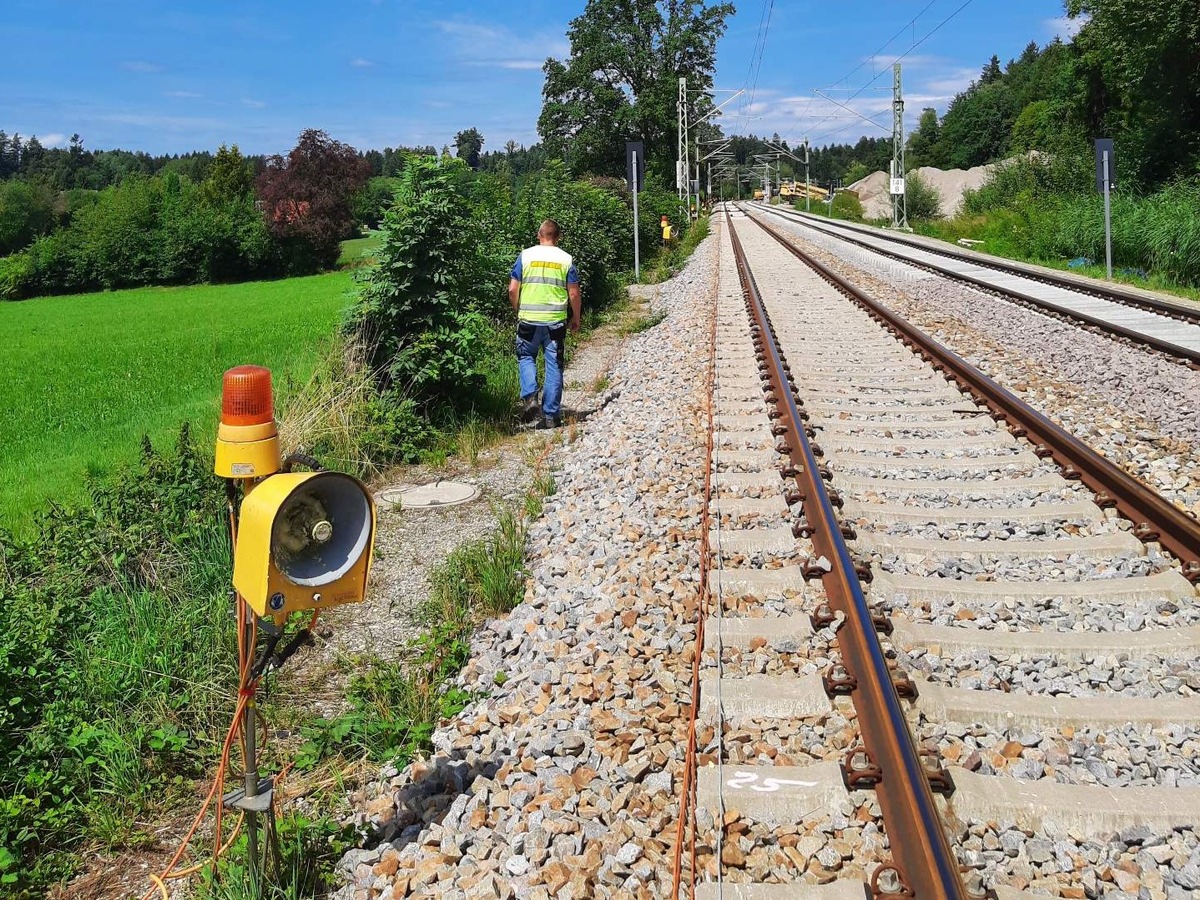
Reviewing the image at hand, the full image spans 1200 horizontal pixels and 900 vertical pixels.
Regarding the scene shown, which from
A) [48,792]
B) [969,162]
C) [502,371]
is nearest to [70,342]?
[502,371]

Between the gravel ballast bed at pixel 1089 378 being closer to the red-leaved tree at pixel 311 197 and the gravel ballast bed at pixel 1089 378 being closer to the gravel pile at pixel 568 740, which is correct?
the gravel pile at pixel 568 740

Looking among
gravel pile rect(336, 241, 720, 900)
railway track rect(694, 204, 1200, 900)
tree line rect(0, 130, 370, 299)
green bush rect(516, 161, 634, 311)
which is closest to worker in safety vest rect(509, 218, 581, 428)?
railway track rect(694, 204, 1200, 900)

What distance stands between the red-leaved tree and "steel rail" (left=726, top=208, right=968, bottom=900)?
63.0m

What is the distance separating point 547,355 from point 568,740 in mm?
6313

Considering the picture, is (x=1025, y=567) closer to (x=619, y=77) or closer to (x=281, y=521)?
(x=281, y=521)

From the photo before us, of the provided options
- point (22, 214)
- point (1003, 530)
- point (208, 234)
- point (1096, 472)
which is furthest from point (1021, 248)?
point (22, 214)

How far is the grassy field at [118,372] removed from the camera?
33.3 ft

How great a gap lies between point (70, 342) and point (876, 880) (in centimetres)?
3032

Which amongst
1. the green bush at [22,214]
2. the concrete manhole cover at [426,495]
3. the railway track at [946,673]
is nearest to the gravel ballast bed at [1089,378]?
the railway track at [946,673]

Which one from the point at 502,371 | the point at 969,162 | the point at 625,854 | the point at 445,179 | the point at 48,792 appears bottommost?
the point at 48,792

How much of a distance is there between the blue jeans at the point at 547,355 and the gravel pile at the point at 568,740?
3320 mm

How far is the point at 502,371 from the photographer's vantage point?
11305 millimetres

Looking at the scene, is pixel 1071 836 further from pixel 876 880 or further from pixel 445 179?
pixel 445 179

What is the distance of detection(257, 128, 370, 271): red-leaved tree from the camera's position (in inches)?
2479
